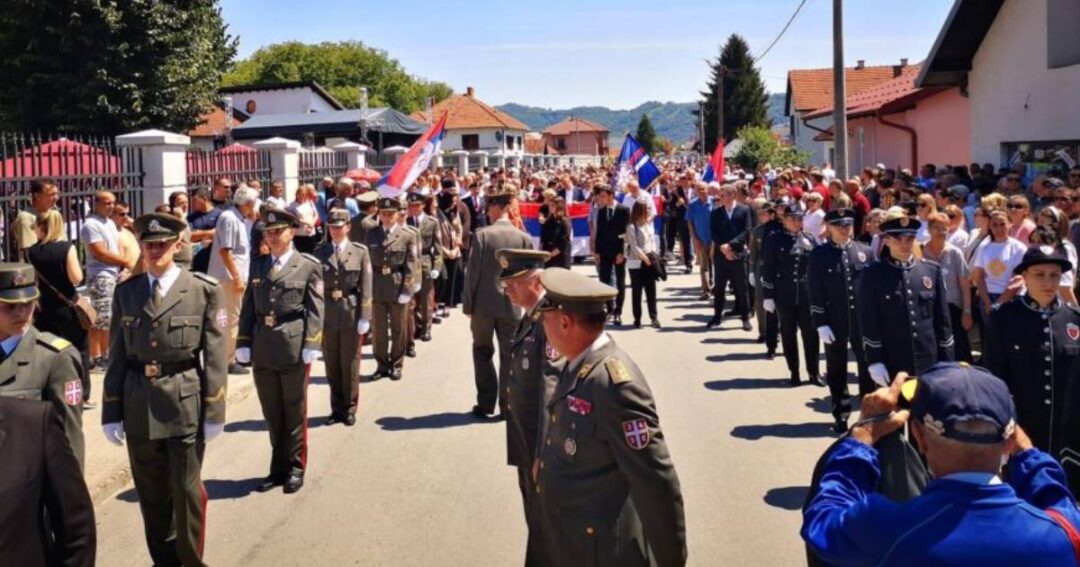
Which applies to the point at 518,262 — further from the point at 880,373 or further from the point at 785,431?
the point at 785,431

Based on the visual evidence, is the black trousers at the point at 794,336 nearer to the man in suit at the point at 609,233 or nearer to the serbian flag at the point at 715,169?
the man in suit at the point at 609,233

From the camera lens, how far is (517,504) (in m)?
6.92

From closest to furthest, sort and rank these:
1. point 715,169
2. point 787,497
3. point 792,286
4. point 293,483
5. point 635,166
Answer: point 787,497
point 293,483
point 792,286
point 635,166
point 715,169

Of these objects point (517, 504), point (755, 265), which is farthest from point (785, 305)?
point (517, 504)

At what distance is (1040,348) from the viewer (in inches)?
215

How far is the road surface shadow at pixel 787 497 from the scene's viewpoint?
6.75 metres

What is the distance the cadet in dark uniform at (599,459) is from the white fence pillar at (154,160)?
10234 millimetres

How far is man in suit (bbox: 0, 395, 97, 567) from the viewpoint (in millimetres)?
3100

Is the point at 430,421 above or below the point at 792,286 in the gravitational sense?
below

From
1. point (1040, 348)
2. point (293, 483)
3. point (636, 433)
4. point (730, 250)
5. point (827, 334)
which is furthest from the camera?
point (730, 250)

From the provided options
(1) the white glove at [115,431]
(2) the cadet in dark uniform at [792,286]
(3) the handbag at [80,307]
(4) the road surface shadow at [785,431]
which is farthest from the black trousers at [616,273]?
(1) the white glove at [115,431]

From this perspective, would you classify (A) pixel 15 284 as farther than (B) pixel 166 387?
No

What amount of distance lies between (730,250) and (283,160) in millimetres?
8304

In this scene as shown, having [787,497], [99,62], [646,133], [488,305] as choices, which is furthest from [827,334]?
[646,133]
